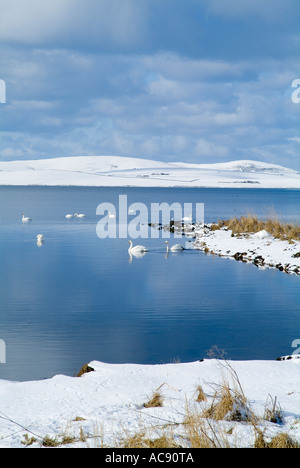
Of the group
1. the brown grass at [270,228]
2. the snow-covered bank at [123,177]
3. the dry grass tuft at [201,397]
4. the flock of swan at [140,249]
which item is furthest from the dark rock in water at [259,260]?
the snow-covered bank at [123,177]

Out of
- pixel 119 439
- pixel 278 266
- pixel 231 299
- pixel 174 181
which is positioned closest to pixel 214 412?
pixel 119 439

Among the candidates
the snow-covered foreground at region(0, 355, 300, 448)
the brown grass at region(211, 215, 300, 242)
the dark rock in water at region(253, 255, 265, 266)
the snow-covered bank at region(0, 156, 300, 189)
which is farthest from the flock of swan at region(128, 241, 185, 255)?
the snow-covered bank at region(0, 156, 300, 189)

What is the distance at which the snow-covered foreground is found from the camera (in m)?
5.07

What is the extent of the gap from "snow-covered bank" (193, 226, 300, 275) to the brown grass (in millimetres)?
397

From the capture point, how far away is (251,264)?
22.4 meters

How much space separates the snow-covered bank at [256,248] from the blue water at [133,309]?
36.8 inches

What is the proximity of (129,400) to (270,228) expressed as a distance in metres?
21.7

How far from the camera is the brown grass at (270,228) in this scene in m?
24.4

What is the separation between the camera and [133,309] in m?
14.2

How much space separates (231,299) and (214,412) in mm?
10256

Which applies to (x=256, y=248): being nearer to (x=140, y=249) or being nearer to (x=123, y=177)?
(x=140, y=249)

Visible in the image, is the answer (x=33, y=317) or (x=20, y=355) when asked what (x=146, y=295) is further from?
(x=20, y=355)

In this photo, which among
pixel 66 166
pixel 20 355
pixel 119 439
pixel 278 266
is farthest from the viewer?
pixel 66 166

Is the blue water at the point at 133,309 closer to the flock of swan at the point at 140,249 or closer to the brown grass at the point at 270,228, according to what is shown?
the flock of swan at the point at 140,249
